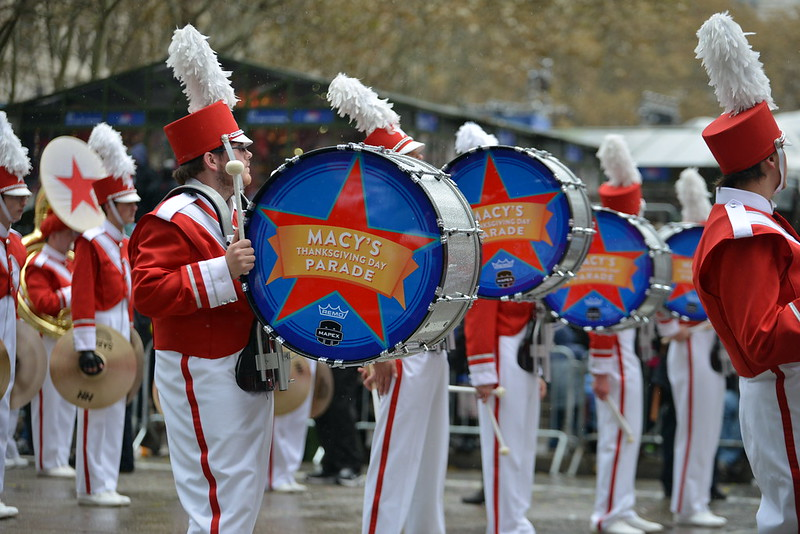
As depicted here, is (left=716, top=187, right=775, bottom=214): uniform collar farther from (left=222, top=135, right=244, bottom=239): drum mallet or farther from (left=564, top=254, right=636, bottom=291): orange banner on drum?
(left=564, top=254, right=636, bottom=291): orange banner on drum

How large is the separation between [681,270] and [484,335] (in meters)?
2.35

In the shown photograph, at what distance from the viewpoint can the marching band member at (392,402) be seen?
548 centimetres

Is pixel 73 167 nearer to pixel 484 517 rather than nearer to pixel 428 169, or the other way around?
pixel 428 169

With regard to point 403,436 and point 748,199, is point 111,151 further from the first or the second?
point 748,199

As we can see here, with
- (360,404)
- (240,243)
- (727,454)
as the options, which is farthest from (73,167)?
(727,454)

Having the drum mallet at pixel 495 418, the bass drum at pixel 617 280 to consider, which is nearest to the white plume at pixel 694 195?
the bass drum at pixel 617 280

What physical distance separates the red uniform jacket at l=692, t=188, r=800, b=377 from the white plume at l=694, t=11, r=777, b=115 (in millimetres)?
350

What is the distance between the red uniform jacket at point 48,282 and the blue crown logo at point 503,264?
3122mm

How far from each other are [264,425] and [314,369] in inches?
174

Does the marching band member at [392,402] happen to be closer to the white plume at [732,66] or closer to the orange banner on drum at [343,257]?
the orange banner on drum at [343,257]

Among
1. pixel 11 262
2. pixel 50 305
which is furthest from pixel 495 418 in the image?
pixel 50 305

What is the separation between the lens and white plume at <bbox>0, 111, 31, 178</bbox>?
600 centimetres

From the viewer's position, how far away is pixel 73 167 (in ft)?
21.9

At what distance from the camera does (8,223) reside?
6.07m
